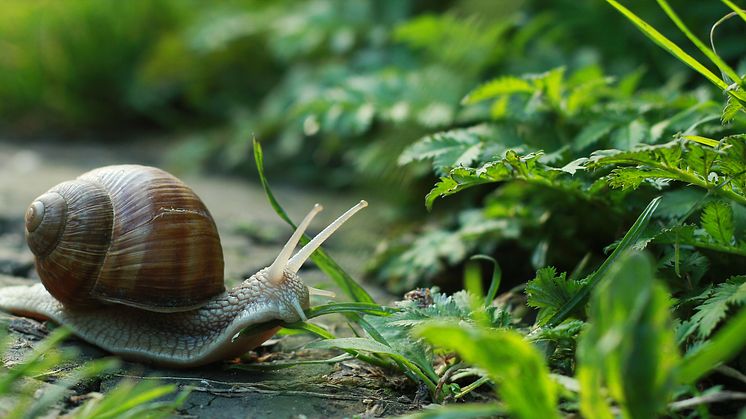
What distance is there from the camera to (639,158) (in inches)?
65.1

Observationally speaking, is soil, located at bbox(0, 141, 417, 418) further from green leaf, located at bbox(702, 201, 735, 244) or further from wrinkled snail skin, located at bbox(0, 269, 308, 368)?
green leaf, located at bbox(702, 201, 735, 244)

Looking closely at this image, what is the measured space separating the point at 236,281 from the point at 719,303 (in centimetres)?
155

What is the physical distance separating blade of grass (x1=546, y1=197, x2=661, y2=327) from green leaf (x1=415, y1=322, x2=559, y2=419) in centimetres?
52

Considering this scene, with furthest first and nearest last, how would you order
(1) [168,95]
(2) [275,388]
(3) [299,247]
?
(1) [168,95]
(3) [299,247]
(2) [275,388]

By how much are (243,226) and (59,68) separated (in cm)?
315

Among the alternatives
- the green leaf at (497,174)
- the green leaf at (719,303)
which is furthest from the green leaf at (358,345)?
the green leaf at (719,303)

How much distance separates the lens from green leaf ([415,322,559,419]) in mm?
1241

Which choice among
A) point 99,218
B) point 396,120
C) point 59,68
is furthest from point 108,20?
point 99,218

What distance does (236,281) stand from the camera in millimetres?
2545

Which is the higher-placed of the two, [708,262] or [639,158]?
[639,158]

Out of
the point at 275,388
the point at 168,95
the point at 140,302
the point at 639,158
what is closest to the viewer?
the point at 639,158

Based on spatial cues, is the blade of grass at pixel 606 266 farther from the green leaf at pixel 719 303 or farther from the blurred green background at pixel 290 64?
the blurred green background at pixel 290 64

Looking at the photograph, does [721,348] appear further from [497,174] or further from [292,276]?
[292,276]

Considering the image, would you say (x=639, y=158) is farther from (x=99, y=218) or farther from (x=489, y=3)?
(x=489, y=3)
